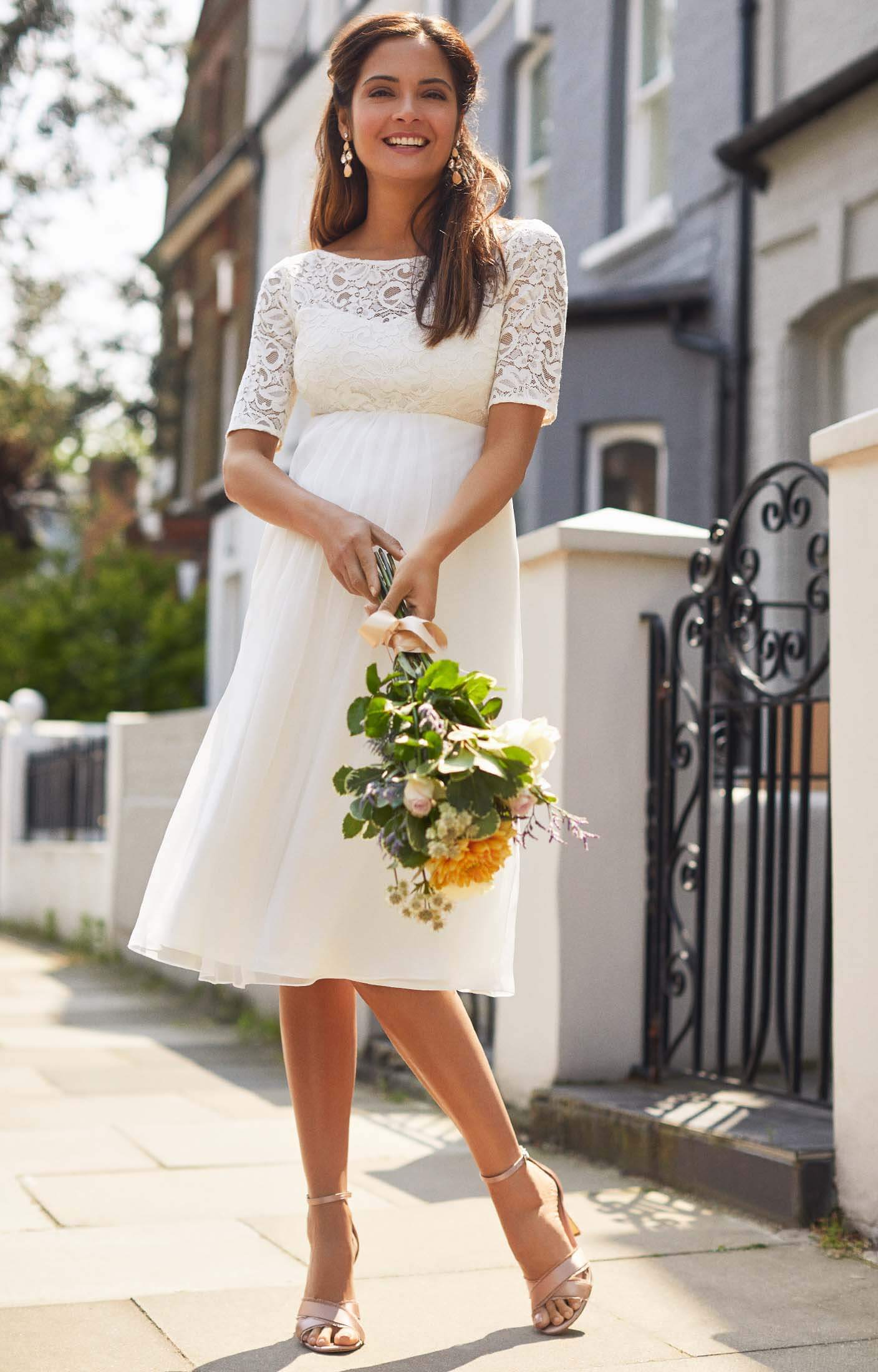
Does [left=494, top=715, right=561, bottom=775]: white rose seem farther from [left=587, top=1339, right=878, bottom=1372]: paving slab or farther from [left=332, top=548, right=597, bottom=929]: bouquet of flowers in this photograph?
[left=587, top=1339, right=878, bottom=1372]: paving slab

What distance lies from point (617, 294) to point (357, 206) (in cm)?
715

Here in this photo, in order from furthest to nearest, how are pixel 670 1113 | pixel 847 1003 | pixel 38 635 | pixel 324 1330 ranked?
pixel 38 635 < pixel 670 1113 < pixel 847 1003 < pixel 324 1330

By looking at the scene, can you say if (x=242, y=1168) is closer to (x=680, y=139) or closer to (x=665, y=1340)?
(x=665, y=1340)

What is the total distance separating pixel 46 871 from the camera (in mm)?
12656

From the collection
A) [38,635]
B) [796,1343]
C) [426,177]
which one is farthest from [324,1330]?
[38,635]

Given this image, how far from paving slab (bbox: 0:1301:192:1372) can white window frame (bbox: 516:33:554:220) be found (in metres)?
10.5

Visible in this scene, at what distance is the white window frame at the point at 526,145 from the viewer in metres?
12.1

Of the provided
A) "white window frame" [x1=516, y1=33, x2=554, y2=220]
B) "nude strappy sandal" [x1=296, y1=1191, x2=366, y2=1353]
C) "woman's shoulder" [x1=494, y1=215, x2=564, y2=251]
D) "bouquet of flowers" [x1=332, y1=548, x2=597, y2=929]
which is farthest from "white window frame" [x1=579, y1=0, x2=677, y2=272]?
"nude strappy sandal" [x1=296, y1=1191, x2=366, y2=1353]

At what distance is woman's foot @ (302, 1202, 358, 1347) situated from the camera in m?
2.64

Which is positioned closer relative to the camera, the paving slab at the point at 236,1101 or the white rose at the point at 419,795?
the white rose at the point at 419,795

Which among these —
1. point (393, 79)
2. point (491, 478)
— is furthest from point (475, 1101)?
point (393, 79)

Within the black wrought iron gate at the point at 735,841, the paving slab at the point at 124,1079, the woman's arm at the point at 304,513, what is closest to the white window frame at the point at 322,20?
the paving slab at the point at 124,1079

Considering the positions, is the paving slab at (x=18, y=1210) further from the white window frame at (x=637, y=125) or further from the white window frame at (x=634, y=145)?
the white window frame at (x=637, y=125)

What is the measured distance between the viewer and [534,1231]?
8.60ft
